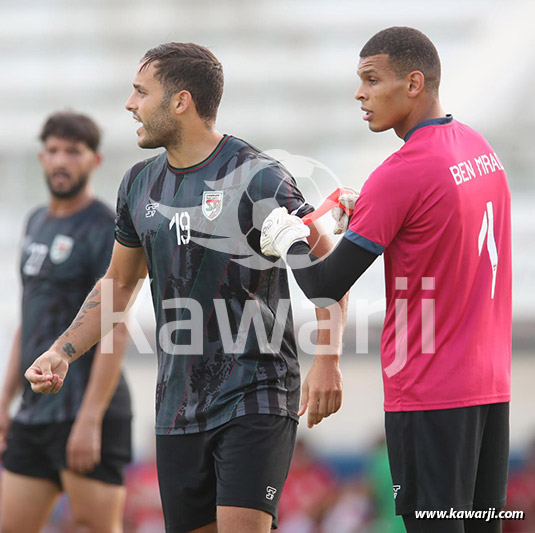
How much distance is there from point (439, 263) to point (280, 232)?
504 mm

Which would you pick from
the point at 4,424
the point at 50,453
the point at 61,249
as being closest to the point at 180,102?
the point at 61,249

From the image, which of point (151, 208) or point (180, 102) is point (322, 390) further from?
point (180, 102)

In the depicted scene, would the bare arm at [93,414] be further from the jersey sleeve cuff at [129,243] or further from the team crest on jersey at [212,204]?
the team crest on jersey at [212,204]

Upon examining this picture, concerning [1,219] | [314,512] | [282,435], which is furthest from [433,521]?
[1,219]

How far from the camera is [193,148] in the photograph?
11.5ft

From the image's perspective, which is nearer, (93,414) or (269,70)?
(93,414)

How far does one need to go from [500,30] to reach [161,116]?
14992 mm

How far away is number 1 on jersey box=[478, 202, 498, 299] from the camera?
3.00 m

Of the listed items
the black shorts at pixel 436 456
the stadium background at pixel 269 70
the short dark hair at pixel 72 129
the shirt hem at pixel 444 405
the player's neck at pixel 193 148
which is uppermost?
the stadium background at pixel 269 70

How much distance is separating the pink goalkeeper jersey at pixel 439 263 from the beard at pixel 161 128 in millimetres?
867

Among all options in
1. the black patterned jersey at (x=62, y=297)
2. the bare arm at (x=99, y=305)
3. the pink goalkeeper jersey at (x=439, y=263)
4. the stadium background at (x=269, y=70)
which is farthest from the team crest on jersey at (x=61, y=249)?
the stadium background at (x=269, y=70)

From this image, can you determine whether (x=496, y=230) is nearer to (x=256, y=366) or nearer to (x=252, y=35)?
(x=256, y=366)

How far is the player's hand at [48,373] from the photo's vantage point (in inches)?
129

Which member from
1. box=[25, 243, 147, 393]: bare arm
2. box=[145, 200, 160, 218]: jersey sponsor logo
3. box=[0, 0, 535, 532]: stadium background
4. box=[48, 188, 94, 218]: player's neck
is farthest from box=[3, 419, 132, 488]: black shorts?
box=[0, 0, 535, 532]: stadium background
